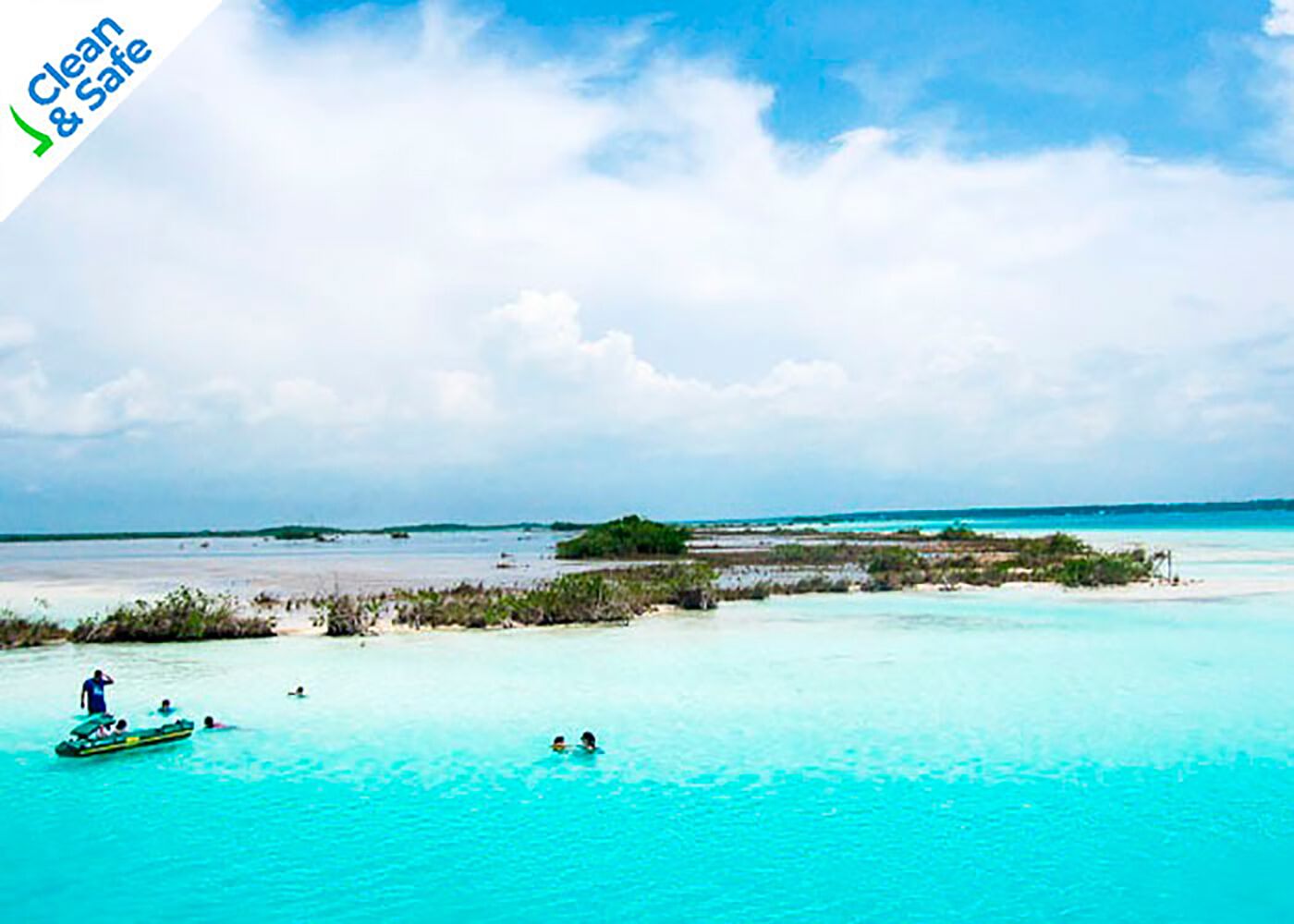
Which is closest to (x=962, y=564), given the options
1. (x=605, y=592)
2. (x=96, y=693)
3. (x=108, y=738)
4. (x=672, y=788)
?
(x=605, y=592)

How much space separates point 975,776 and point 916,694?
5178 millimetres

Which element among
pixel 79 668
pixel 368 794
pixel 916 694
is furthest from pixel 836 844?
pixel 79 668

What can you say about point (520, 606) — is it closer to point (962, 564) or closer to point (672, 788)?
point (672, 788)

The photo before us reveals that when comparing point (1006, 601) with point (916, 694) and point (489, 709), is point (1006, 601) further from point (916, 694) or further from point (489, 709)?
point (489, 709)

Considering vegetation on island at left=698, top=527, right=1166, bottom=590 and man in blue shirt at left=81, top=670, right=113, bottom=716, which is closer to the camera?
man in blue shirt at left=81, top=670, right=113, bottom=716

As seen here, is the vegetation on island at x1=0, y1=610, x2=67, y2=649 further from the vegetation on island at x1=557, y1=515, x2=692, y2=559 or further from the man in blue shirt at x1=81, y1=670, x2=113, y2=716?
the vegetation on island at x1=557, y1=515, x2=692, y2=559

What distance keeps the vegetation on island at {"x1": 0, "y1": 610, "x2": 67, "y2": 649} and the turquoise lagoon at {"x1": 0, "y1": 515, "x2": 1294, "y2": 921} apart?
235 centimetres

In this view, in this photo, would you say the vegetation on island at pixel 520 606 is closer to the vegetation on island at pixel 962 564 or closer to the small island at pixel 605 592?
the small island at pixel 605 592

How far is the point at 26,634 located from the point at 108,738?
42.4 ft

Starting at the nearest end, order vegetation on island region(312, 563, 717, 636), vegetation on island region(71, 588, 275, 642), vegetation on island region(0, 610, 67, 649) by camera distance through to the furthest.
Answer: vegetation on island region(0, 610, 67, 649)
vegetation on island region(71, 588, 275, 642)
vegetation on island region(312, 563, 717, 636)

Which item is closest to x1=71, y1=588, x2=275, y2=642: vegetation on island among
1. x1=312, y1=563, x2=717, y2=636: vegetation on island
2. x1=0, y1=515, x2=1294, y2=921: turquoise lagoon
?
x1=0, y1=515, x2=1294, y2=921: turquoise lagoon

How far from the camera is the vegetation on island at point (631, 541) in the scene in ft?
219

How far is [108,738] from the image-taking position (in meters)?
15.6

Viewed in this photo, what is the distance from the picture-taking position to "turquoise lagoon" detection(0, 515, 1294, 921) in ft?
34.2
